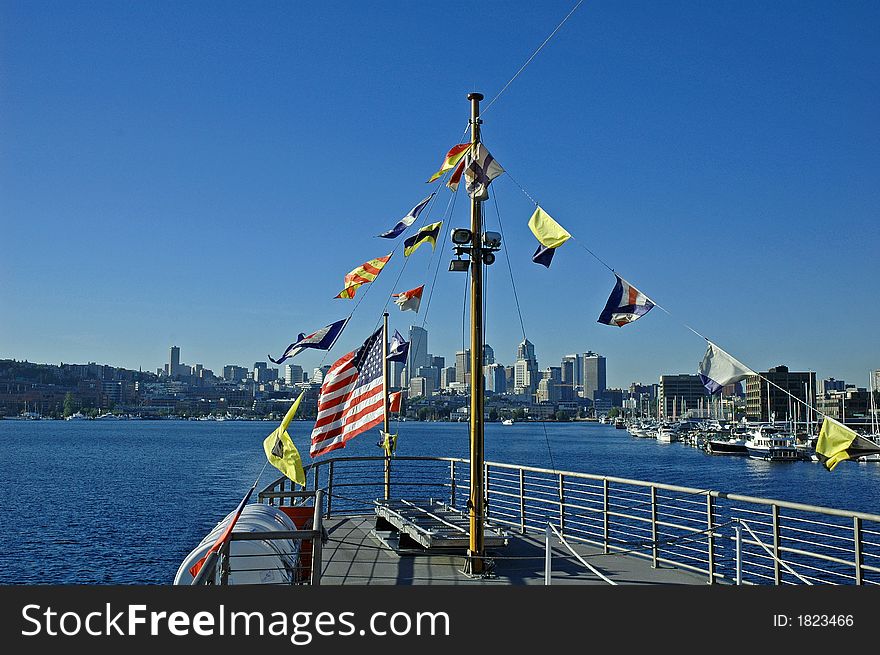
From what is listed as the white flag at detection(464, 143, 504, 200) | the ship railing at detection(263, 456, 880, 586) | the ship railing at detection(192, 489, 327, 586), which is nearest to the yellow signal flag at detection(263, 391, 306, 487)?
the ship railing at detection(192, 489, 327, 586)

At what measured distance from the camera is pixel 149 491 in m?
52.3

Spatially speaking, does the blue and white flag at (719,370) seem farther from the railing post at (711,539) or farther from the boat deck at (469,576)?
the boat deck at (469,576)

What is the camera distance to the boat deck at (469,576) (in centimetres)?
1147

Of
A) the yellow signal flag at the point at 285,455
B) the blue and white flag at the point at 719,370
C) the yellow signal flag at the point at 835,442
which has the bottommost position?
the yellow signal flag at the point at 285,455

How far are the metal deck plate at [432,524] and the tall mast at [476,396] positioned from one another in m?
0.32

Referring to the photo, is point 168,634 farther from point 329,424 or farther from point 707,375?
point 329,424

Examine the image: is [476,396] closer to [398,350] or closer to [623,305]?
[623,305]

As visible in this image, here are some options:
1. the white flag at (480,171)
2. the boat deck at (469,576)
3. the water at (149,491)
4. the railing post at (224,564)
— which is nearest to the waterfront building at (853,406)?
the water at (149,491)

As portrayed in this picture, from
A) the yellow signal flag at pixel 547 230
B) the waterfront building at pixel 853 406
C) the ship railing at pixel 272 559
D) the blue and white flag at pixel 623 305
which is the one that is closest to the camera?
the ship railing at pixel 272 559

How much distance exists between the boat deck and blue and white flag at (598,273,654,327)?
10.9 ft

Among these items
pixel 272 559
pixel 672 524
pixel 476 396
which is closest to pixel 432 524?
pixel 476 396

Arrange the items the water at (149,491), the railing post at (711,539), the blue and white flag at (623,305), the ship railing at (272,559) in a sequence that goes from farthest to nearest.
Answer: the water at (149,491) → the blue and white flag at (623,305) → the railing post at (711,539) → the ship railing at (272,559)

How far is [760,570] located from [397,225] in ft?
63.0

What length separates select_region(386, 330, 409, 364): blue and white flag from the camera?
18047 mm
